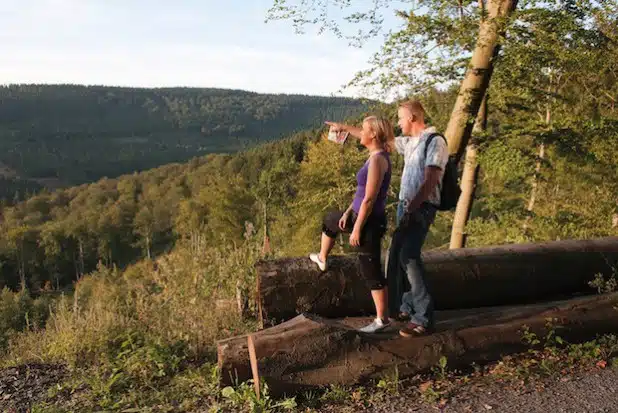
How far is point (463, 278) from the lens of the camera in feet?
17.5

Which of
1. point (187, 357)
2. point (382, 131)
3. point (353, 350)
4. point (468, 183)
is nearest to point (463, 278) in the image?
point (353, 350)

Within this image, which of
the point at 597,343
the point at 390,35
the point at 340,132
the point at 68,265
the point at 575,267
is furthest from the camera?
the point at 68,265

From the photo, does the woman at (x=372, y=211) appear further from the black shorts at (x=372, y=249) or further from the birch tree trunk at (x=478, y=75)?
the birch tree trunk at (x=478, y=75)

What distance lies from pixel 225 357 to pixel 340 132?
224cm

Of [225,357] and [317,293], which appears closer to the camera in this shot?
[225,357]

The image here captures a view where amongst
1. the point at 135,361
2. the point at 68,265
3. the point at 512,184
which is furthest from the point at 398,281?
the point at 68,265

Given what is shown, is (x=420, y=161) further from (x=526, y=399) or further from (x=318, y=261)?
(x=526, y=399)

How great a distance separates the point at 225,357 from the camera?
3867 mm

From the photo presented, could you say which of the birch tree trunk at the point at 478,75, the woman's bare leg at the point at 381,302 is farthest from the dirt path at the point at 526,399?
the birch tree trunk at the point at 478,75

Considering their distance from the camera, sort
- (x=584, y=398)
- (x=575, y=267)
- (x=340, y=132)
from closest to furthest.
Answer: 1. (x=584, y=398)
2. (x=340, y=132)
3. (x=575, y=267)

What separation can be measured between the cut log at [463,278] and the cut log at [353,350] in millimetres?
664

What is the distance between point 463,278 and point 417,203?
1640mm

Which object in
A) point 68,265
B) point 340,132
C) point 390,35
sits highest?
point 390,35

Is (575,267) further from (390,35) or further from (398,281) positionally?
(390,35)
